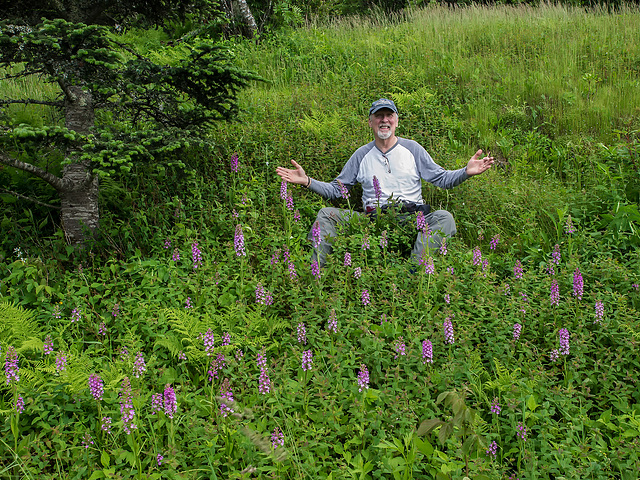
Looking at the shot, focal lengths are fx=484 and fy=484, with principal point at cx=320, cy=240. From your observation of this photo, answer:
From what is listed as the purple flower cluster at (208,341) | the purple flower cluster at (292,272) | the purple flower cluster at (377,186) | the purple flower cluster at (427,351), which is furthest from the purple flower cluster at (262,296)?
the purple flower cluster at (377,186)

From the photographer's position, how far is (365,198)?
5.86 metres

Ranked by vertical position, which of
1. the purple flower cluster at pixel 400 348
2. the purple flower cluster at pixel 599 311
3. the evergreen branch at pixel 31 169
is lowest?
the purple flower cluster at pixel 599 311

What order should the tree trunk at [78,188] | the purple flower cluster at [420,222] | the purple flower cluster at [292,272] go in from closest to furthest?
the purple flower cluster at [292,272] → the purple flower cluster at [420,222] → the tree trunk at [78,188]

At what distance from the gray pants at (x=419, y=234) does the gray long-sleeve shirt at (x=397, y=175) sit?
40 cm

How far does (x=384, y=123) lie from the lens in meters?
5.77

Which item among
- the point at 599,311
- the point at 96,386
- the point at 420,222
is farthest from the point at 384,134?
the point at 96,386

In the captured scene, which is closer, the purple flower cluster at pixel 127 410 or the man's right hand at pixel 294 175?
the purple flower cluster at pixel 127 410

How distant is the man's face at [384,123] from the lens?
576 centimetres

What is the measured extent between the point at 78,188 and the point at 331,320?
3.28 metres

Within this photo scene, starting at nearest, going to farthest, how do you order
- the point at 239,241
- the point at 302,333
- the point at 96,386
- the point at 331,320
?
1. the point at 96,386
2. the point at 331,320
3. the point at 302,333
4. the point at 239,241

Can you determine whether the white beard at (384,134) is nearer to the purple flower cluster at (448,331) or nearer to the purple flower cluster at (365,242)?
the purple flower cluster at (365,242)

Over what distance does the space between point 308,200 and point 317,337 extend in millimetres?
2714

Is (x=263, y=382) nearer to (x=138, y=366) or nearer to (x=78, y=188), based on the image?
(x=138, y=366)

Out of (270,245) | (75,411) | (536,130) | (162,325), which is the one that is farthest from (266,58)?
(75,411)
